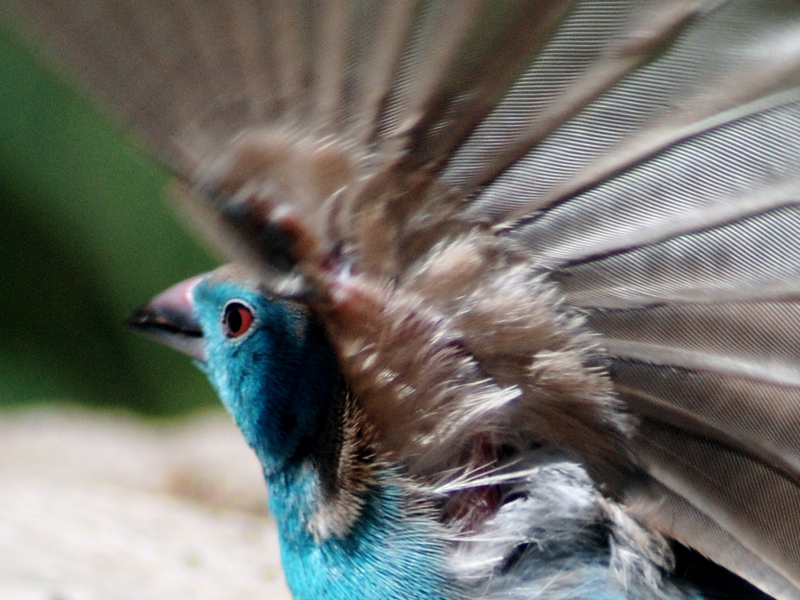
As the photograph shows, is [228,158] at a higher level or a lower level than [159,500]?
lower

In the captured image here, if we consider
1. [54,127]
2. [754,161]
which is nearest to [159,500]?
[54,127]

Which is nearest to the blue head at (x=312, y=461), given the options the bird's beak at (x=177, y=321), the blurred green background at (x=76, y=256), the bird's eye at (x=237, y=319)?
the bird's eye at (x=237, y=319)

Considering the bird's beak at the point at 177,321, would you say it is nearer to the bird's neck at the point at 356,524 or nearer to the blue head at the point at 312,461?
the blue head at the point at 312,461

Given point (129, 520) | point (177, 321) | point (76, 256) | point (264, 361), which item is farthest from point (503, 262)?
point (76, 256)

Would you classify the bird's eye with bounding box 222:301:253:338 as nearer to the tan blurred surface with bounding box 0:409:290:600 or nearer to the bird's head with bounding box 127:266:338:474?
the bird's head with bounding box 127:266:338:474

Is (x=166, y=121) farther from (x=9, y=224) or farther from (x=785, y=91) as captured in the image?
(x=9, y=224)

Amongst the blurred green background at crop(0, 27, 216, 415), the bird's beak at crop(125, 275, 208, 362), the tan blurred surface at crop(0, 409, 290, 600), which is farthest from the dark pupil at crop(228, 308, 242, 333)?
the blurred green background at crop(0, 27, 216, 415)
